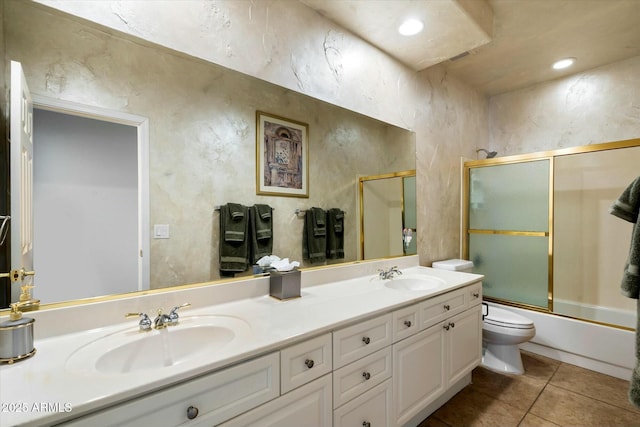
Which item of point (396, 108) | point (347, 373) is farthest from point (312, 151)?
point (347, 373)

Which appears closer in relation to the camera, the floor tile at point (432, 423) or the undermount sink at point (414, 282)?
the floor tile at point (432, 423)

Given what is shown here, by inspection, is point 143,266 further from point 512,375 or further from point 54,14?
point 512,375

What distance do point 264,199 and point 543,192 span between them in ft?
8.45

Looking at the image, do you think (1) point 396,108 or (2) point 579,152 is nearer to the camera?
(1) point 396,108

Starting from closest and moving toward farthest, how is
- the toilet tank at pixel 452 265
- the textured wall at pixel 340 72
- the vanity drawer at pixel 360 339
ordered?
1. the vanity drawer at pixel 360 339
2. the textured wall at pixel 340 72
3. the toilet tank at pixel 452 265

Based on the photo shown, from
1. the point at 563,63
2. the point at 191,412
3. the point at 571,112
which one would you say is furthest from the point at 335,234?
the point at 571,112

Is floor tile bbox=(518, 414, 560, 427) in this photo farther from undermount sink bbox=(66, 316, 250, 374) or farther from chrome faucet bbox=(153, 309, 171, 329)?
chrome faucet bbox=(153, 309, 171, 329)

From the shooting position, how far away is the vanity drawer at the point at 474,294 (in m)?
1.88

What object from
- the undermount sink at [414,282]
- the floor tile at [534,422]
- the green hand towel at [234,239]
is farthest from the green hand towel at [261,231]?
the floor tile at [534,422]

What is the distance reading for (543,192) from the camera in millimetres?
2609

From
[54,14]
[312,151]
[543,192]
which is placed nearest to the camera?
[54,14]

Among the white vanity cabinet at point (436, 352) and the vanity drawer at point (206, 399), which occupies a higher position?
the vanity drawer at point (206, 399)

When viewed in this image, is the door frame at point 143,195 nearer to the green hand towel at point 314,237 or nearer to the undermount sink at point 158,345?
the undermount sink at point 158,345

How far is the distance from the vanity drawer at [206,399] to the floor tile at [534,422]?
65.1 inches
